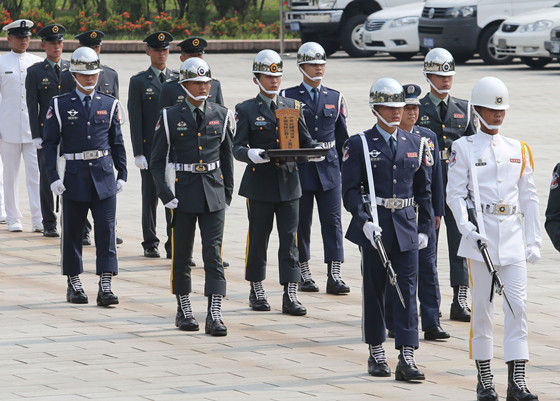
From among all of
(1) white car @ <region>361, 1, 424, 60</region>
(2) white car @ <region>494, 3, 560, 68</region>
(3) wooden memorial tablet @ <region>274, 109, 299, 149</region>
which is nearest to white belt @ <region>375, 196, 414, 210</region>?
(3) wooden memorial tablet @ <region>274, 109, 299, 149</region>

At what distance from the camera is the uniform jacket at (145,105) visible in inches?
498

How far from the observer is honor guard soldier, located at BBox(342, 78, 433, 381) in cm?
857

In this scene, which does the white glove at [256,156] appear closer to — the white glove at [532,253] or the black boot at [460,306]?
the black boot at [460,306]

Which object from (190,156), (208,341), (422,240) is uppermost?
(190,156)

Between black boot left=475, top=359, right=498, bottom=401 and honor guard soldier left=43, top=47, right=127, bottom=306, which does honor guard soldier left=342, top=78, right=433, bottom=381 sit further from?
honor guard soldier left=43, top=47, right=127, bottom=306

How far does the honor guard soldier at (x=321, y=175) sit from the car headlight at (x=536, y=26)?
50.7 ft

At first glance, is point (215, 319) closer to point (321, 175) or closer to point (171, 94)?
point (321, 175)

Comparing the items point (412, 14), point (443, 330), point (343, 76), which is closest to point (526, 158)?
point (443, 330)

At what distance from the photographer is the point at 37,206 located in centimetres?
1403

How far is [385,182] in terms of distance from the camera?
8.66 metres

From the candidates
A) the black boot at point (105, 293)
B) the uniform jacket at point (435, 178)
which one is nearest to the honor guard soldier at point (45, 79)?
the black boot at point (105, 293)

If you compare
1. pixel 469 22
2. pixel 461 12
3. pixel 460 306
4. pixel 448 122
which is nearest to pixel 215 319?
pixel 460 306

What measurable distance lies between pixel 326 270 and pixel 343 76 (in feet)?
48.8

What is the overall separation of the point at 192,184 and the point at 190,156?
215mm
